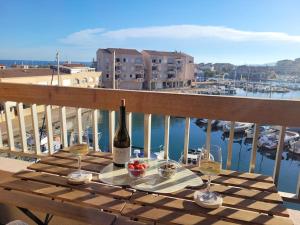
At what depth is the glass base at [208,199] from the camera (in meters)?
1.02

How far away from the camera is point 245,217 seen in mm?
966

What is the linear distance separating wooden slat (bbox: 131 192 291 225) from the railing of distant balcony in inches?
39.2

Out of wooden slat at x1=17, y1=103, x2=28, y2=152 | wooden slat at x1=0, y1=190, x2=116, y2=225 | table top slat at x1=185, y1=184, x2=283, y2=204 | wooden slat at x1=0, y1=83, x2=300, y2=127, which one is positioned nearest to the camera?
wooden slat at x1=0, y1=190, x2=116, y2=225

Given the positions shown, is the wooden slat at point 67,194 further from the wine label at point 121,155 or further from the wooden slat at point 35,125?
the wooden slat at point 35,125

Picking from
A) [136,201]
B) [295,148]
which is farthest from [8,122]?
[295,148]

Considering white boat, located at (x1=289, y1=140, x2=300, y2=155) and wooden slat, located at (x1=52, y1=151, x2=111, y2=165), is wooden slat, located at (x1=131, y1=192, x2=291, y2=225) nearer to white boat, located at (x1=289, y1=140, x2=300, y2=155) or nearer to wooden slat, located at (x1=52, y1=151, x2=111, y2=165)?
wooden slat, located at (x1=52, y1=151, x2=111, y2=165)

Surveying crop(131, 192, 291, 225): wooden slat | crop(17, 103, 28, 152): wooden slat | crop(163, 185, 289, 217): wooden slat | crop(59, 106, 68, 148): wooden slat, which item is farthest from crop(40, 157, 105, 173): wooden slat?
crop(17, 103, 28, 152): wooden slat

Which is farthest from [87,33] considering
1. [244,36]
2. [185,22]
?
[244,36]

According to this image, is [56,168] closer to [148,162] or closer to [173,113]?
[148,162]

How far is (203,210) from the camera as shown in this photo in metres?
1.00

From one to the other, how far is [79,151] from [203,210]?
2.30ft

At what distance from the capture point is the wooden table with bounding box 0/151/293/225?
31.9 inches

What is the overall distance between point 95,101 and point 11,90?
3.37 ft

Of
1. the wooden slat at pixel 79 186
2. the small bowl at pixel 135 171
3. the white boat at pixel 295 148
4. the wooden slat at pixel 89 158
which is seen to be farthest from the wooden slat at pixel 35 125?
the white boat at pixel 295 148
